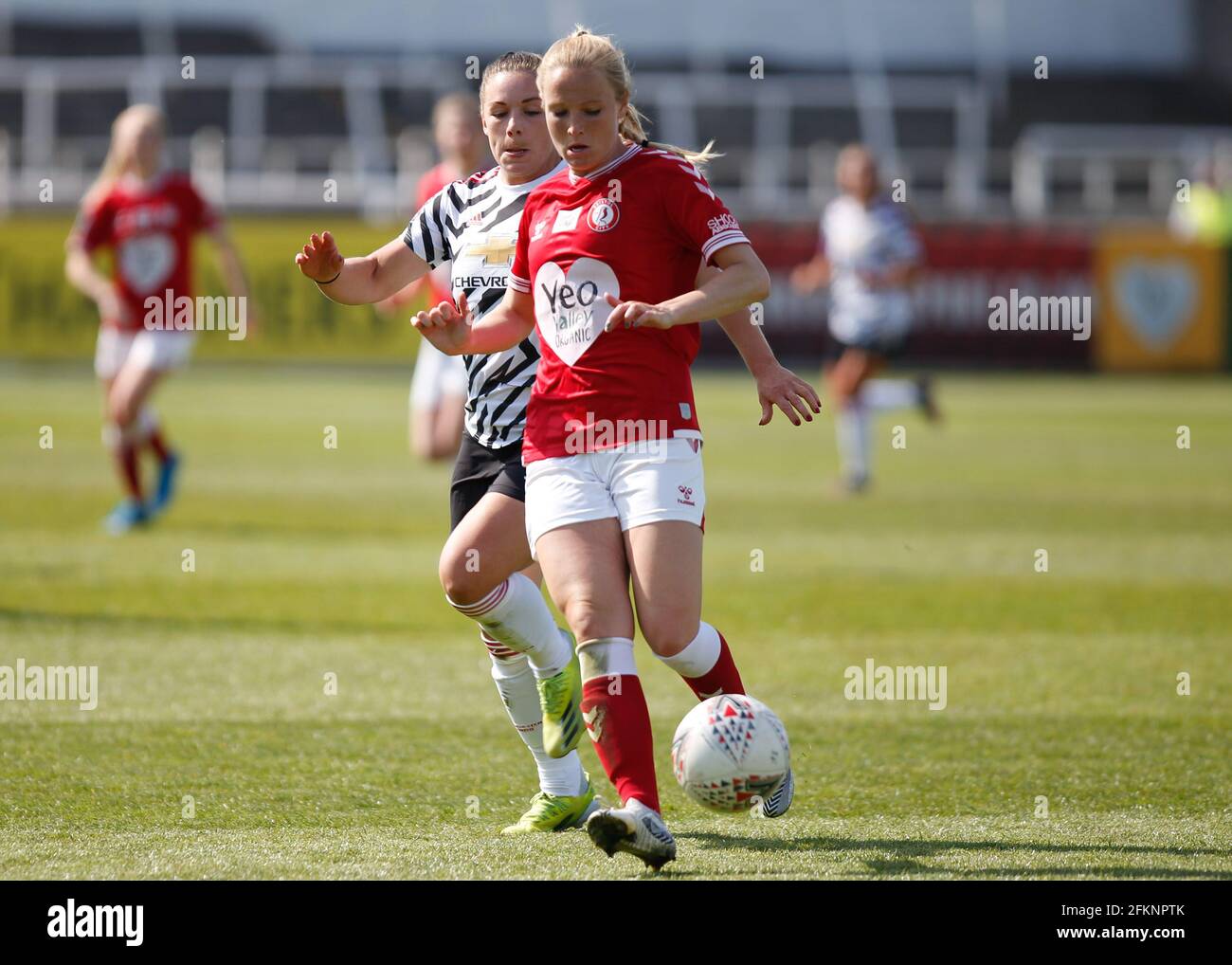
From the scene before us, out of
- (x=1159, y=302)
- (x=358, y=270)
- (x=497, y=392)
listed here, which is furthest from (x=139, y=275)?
(x=1159, y=302)

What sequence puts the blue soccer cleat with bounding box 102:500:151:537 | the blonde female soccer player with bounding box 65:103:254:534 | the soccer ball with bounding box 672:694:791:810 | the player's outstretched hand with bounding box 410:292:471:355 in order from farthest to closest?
the blonde female soccer player with bounding box 65:103:254:534
the blue soccer cleat with bounding box 102:500:151:537
the player's outstretched hand with bounding box 410:292:471:355
the soccer ball with bounding box 672:694:791:810

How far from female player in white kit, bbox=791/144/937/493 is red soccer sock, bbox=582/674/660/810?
10.2 metres

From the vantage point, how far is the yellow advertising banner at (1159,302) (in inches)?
1053

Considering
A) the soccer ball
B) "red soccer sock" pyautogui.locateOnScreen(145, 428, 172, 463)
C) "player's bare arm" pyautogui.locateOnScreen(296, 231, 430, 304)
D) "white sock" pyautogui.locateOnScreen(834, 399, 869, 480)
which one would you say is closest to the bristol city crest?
"player's bare arm" pyautogui.locateOnScreen(296, 231, 430, 304)

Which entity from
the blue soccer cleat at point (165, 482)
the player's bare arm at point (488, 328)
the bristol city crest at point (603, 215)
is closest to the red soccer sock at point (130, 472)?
the blue soccer cleat at point (165, 482)

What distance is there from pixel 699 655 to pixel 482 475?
0.95 meters

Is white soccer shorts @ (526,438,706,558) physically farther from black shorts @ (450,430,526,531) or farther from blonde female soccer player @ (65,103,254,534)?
blonde female soccer player @ (65,103,254,534)

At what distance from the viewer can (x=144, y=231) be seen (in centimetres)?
1259

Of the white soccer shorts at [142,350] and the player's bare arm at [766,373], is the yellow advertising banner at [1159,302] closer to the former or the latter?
the white soccer shorts at [142,350]

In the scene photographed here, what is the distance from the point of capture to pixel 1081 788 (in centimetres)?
591

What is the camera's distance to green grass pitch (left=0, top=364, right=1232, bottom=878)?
16.8 ft

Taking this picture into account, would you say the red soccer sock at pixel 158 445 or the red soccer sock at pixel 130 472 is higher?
the red soccer sock at pixel 158 445

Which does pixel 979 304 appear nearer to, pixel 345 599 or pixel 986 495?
pixel 986 495

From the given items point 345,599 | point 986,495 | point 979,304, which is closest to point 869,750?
point 345,599
